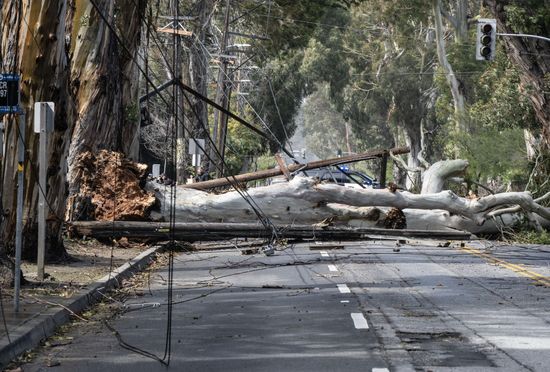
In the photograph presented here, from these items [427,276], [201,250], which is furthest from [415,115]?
[427,276]

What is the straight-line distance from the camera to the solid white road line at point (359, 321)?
11297mm

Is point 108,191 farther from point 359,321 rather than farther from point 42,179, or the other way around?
point 359,321

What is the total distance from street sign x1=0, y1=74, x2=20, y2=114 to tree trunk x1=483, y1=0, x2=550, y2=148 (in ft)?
79.6

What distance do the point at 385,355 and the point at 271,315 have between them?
11.0ft

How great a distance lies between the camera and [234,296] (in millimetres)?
14852

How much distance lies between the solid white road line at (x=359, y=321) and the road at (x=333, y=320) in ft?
0.04

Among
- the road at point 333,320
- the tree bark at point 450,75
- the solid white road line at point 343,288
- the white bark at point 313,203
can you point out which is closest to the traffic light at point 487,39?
the white bark at point 313,203

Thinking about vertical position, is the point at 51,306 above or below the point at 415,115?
below

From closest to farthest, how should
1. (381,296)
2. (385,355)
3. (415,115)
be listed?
(385,355)
(381,296)
(415,115)

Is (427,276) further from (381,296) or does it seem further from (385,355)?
(385,355)

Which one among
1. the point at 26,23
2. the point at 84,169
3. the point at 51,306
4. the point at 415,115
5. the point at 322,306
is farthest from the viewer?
the point at 415,115

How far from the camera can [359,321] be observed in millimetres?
11695

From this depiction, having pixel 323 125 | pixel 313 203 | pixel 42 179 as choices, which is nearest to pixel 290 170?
pixel 313 203

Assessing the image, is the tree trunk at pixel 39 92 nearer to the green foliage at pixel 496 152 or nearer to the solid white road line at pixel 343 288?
the solid white road line at pixel 343 288
